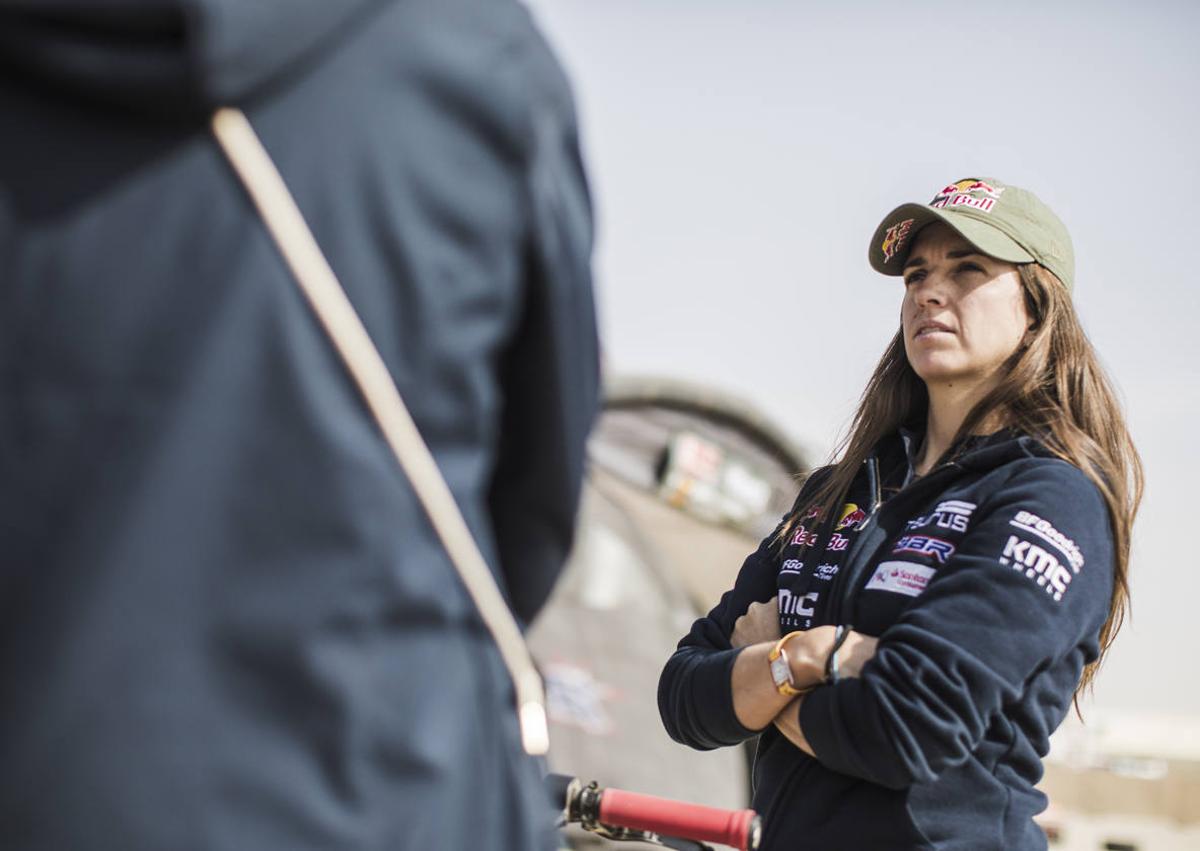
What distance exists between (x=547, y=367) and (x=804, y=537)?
1056 millimetres

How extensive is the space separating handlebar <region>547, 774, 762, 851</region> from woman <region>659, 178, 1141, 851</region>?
0.69 feet

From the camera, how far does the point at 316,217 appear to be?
1.05m

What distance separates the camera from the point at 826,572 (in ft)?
6.56

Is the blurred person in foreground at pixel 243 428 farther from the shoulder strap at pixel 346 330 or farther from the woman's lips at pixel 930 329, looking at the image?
the woman's lips at pixel 930 329

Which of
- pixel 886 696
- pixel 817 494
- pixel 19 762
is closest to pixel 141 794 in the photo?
pixel 19 762

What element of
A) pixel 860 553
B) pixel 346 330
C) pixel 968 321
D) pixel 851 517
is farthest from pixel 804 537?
pixel 346 330

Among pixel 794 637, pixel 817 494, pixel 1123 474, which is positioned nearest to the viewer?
pixel 794 637

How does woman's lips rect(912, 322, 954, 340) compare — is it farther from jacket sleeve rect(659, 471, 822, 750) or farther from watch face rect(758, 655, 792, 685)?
watch face rect(758, 655, 792, 685)

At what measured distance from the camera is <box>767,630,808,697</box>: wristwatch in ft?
Answer: 6.01

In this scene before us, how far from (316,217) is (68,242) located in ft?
0.64

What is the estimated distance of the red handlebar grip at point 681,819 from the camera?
5.22ft

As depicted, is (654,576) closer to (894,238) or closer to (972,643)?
(894,238)

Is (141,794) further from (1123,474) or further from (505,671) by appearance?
(1123,474)

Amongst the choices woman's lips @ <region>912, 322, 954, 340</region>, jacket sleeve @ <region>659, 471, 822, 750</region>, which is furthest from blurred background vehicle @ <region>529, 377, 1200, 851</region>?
woman's lips @ <region>912, 322, 954, 340</region>
